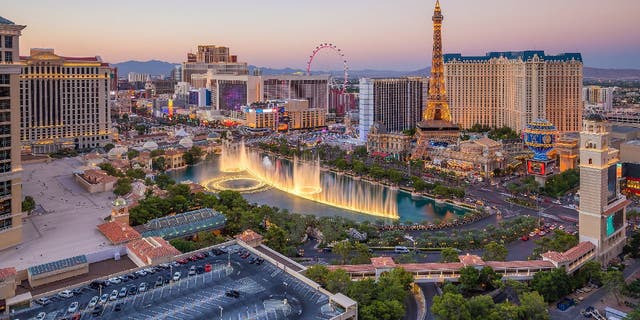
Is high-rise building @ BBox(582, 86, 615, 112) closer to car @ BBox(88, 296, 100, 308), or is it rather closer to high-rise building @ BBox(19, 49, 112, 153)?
high-rise building @ BBox(19, 49, 112, 153)

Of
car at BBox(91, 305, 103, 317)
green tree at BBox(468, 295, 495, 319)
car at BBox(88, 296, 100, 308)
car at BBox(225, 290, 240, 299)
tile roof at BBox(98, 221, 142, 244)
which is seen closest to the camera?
car at BBox(91, 305, 103, 317)

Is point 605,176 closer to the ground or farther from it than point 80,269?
farther from it

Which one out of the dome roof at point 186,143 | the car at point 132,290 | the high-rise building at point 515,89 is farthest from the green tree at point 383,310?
the high-rise building at point 515,89

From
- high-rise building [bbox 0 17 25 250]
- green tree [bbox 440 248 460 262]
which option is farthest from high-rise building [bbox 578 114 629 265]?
high-rise building [bbox 0 17 25 250]

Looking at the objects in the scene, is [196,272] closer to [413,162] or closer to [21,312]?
[21,312]

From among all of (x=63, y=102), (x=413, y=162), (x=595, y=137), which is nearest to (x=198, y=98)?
(x=63, y=102)

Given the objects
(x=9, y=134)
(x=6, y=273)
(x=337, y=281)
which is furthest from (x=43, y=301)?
(x=9, y=134)

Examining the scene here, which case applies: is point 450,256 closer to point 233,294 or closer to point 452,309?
point 452,309
